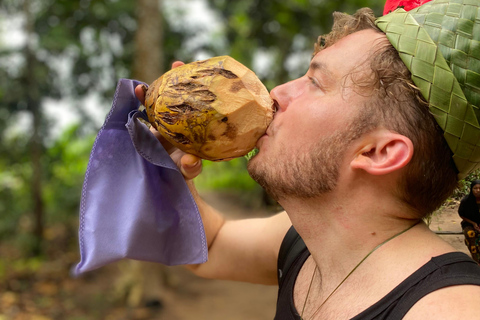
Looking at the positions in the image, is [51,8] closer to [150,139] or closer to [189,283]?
[189,283]

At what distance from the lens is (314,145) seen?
1680mm

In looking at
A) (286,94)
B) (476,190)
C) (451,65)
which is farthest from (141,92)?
(476,190)

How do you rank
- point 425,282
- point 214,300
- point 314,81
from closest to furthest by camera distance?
point 425,282
point 314,81
point 214,300

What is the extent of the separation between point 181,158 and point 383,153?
864 millimetres

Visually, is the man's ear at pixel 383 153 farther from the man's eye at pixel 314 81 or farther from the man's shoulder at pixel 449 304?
the man's shoulder at pixel 449 304

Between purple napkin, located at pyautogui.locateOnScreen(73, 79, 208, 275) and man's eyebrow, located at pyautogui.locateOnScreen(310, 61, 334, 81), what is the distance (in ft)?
2.40

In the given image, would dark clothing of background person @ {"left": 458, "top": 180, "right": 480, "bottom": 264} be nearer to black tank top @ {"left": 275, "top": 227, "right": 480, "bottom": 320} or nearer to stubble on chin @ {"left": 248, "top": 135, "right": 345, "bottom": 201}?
black tank top @ {"left": 275, "top": 227, "right": 480, "bottom": 320}

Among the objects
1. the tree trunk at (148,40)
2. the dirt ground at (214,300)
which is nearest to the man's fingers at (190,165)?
the tree trunk at (148,40)

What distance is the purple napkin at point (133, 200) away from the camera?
1877 millimetres

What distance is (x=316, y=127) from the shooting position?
Result: 167 centimetres

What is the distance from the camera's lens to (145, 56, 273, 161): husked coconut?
1.78 meters

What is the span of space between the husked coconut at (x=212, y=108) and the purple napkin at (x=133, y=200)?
0.55ft

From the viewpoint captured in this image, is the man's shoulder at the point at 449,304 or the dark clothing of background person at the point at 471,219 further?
the dark clothing of background person at the point at 471,219

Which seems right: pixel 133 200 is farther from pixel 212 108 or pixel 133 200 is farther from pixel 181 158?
pixel 212 108
